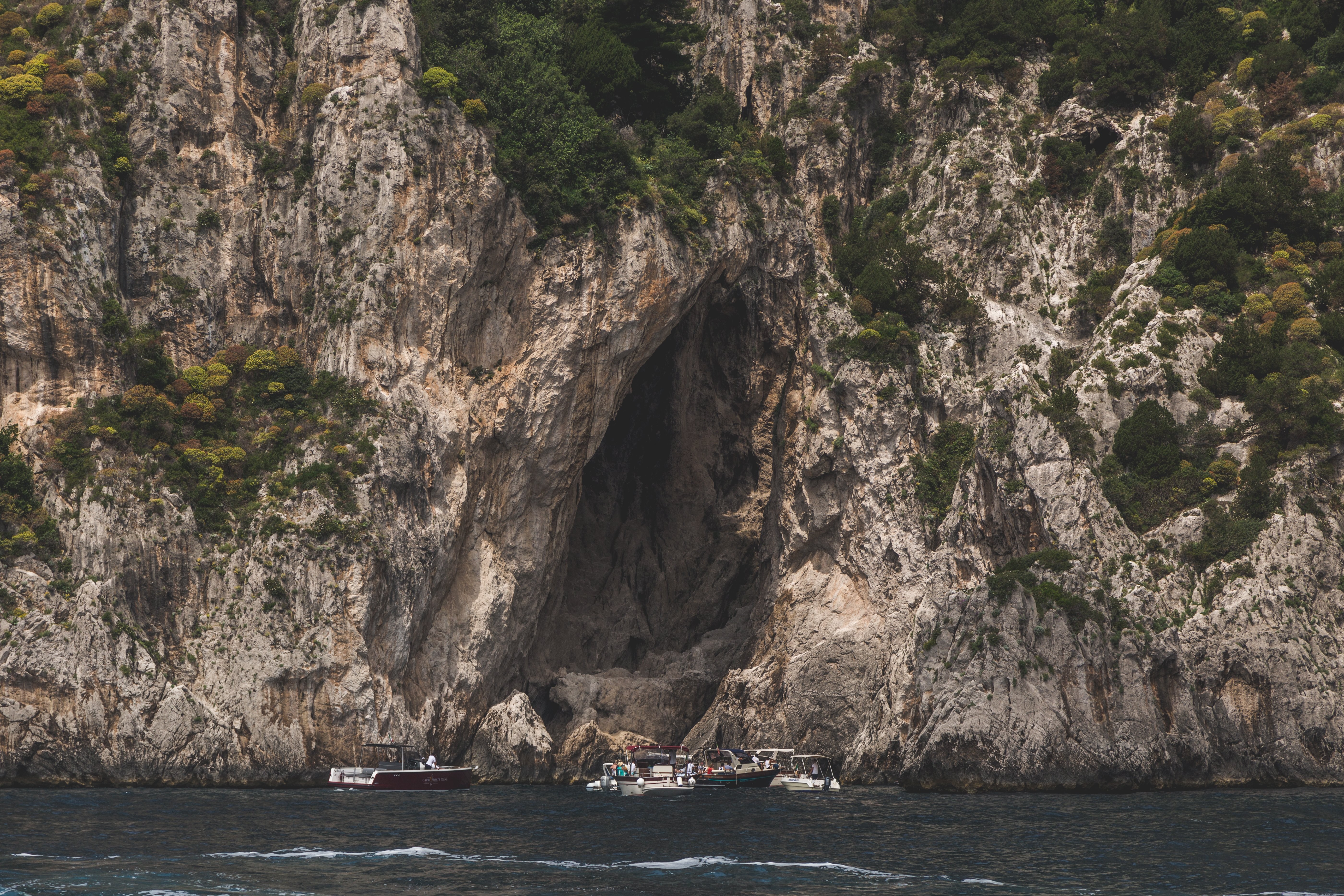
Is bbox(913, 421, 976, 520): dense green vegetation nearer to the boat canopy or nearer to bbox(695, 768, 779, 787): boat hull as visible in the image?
bbox(695, 768, 779, 787): boat hull

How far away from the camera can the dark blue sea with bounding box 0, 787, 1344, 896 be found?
29391 millimetres

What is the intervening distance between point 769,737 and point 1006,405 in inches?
846

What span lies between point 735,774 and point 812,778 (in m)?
4.01

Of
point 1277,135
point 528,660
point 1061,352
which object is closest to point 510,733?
point 528,660

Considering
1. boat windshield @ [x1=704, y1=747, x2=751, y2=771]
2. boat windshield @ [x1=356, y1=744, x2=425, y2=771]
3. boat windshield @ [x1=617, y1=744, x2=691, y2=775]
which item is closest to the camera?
boat windshield @ [x1=356, y1=744, x2=425, y2=771]

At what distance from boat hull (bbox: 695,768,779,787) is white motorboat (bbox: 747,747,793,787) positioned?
1.07 ft

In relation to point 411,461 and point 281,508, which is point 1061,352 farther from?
point 281,508

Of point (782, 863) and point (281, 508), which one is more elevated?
point (281, 508)

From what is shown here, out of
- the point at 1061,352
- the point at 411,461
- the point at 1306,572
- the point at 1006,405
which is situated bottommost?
the point at 1306,572

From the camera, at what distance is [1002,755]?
5188 centimetres

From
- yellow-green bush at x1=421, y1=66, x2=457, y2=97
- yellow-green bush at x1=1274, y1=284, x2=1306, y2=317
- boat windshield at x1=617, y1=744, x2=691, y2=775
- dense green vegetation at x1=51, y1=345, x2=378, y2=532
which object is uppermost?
yellow-green bush at x1=421, y1=66, x2=457, y2=97

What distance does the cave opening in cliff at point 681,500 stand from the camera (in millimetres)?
75625

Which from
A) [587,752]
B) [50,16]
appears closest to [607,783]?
[587,752]

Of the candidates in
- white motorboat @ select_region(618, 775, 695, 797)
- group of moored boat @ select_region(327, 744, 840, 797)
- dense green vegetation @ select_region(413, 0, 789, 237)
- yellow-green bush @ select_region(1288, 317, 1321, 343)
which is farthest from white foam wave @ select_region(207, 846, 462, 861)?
yellow-green bush @ select_region(1288, 317, 1321, 343)
